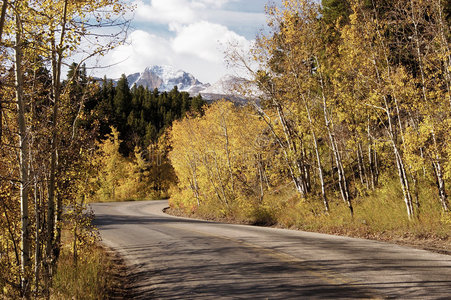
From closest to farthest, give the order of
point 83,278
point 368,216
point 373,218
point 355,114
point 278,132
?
point 83,278, point 373,218, point 368,216, point 355,114, point 278,132

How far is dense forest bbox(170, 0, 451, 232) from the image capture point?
38.4 ft

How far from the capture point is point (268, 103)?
1722 cm

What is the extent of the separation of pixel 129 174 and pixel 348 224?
40.5 meters

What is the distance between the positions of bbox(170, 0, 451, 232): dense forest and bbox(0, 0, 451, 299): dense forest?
0.28 ft

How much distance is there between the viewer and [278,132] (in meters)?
20.5

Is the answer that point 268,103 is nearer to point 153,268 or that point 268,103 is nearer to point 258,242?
point 258,242

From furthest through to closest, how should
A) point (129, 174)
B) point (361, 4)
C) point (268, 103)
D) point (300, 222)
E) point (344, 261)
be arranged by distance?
1. point (129, 174)
2. point (268, 103)
3. point (300, 222)
4. point (361, 4)
5. point (344, 261)

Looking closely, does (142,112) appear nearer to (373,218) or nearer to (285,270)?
(373,218)

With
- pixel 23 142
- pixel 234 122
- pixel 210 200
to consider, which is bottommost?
pixel 210 200

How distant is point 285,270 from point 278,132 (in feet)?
44.4

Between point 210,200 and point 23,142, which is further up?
point 23,142

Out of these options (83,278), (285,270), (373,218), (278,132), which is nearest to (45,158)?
(83,278)

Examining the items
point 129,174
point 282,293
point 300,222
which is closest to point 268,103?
point 300,222

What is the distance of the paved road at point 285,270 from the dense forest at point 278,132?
213 centimetres
